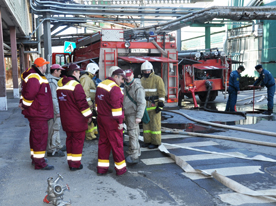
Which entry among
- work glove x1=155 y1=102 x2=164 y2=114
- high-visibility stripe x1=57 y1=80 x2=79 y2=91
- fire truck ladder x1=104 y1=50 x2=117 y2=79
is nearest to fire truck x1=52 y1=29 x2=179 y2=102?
fire truck ladder x1=104 y1=50 x2=117 y2=79

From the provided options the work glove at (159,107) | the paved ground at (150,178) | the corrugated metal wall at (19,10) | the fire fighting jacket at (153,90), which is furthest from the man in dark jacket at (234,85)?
the corrugated metal wall at (19,10)

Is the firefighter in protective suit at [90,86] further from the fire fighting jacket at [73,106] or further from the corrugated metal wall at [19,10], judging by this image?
the corrugated metal wall at [19,10]

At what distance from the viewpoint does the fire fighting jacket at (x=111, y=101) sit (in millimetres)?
4324

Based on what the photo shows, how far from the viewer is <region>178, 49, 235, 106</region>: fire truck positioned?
12.6 m

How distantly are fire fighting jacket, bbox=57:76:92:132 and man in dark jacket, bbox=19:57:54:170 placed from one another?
0.29m

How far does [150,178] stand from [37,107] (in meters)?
2.06

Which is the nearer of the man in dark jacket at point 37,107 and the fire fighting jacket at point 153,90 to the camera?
the man in dark jacket at point 37,107

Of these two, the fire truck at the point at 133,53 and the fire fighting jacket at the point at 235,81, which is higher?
the fire truck at the point at 133,53

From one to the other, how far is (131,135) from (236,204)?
224cm

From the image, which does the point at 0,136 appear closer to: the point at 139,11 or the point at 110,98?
the point at 110,98

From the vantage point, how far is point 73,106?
182 inches

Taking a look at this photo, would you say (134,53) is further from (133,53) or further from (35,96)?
(35,96)

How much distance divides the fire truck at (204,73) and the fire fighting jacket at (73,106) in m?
8.44

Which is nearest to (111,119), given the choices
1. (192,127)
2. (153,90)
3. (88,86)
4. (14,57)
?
(153,90)
